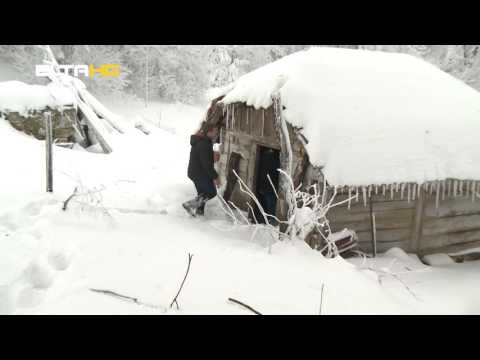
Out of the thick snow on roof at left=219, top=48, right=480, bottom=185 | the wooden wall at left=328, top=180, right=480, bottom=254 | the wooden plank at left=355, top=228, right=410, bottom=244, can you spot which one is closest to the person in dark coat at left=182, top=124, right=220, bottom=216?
the thick snow on roof at left=219, top=48, right=480, bottom=185

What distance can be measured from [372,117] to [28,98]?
992cm

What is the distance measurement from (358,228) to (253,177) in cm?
268

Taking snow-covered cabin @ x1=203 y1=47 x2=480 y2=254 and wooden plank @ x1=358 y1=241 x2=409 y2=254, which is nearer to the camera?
snow-covered cabin @ x1=203 y1=47 x2=480 y2=254

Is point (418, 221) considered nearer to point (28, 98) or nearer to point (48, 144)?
point (48, 144)

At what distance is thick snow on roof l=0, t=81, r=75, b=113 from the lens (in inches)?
396

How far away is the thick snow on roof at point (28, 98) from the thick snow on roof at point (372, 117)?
7.08 meters

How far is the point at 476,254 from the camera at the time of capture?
615 centimetres

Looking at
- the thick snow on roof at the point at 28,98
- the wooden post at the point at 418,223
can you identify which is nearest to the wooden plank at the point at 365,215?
the wooden post at the point at 418,223

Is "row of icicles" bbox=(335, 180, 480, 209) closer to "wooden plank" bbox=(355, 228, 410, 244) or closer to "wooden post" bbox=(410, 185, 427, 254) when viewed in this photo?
"wooden post" bbox=(410, 185, 427, 254)

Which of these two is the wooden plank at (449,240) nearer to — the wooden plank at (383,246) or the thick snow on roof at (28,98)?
the wooden plank at (383,246)

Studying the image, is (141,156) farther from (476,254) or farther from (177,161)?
(476,254)

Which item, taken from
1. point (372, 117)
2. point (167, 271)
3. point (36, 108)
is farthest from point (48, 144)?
point (36, 108)

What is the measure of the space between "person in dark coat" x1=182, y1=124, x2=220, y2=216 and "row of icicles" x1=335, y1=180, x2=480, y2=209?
2.57 meters

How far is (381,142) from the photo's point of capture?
526cm
